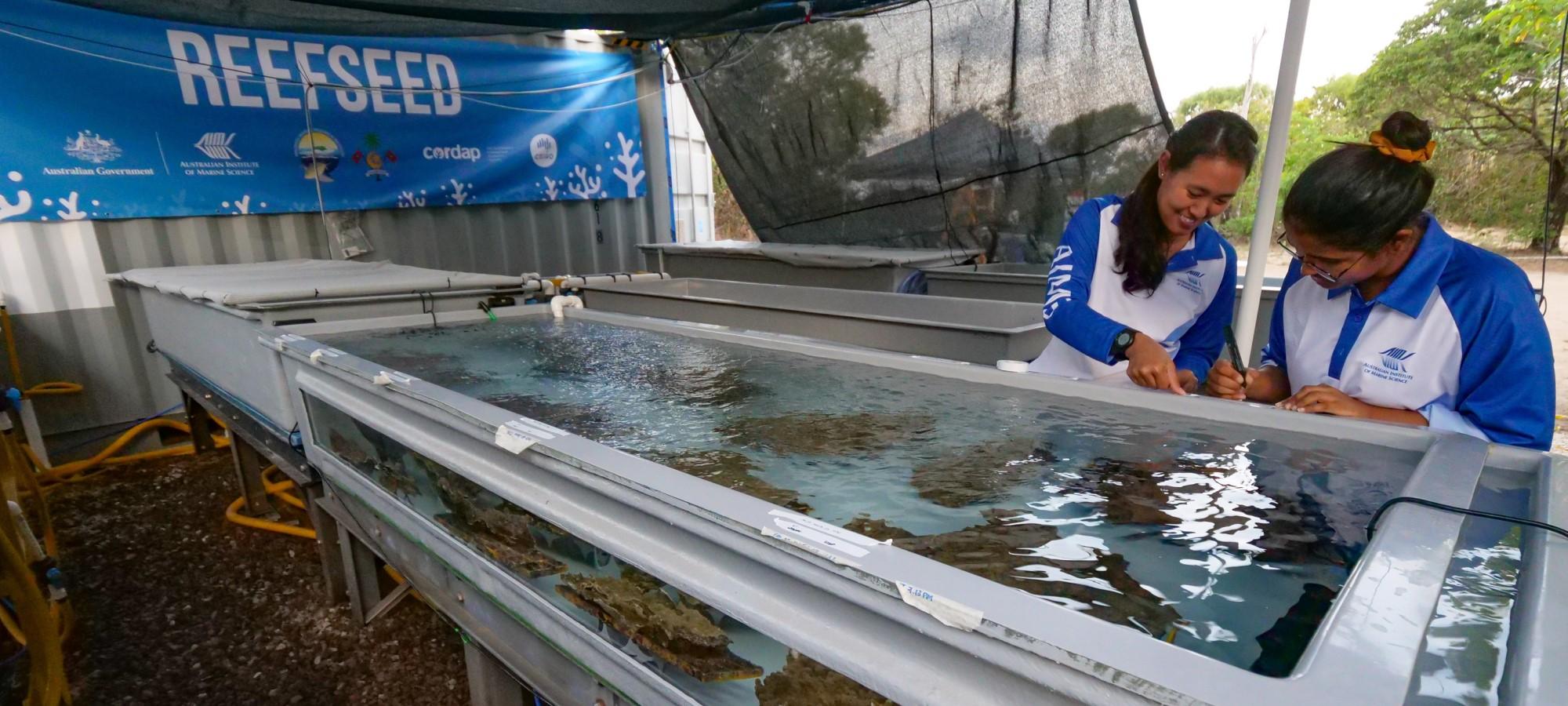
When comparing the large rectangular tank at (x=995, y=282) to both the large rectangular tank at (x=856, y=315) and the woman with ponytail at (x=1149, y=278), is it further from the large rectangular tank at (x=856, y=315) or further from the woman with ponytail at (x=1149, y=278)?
the woman with ponytail at (x=1149, y=278)

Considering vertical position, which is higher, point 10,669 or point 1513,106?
point 1513,106

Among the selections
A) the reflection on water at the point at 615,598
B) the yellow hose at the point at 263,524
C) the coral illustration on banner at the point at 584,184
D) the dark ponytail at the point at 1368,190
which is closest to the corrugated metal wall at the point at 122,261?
the coral illustration on banner at the point at 584,184

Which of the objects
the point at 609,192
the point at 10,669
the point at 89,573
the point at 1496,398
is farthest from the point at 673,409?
the point at 609,192

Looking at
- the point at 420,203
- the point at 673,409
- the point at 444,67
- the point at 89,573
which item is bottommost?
the point at 89,573

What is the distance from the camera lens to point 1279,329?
140 centimetres

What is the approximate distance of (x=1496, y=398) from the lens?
39.8 inches

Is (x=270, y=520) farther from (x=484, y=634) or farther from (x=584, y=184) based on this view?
(x=584, y=184)

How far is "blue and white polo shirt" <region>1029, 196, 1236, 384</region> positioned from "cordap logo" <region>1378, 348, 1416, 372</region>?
47 cm

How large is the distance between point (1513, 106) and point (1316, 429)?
36.7 ft

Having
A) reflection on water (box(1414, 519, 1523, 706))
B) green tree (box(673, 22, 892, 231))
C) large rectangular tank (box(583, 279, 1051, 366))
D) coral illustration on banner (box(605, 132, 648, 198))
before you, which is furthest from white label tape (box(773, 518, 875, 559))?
coral illustration on banner (box(605, 132, 648, 198))

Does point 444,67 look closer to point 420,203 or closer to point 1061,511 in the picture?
point 420,203

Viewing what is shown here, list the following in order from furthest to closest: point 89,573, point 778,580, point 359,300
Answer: point 89,573
point 359,300
point 778,580

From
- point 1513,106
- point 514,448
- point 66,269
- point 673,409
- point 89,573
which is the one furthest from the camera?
point 1513,106

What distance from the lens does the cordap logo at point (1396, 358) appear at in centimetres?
112
